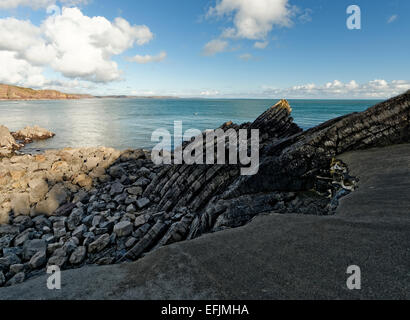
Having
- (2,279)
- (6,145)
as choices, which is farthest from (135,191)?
(6,145)

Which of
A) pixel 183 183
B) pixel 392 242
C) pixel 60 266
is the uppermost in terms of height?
pixel 392 242

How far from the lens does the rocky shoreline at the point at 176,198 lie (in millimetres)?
8789

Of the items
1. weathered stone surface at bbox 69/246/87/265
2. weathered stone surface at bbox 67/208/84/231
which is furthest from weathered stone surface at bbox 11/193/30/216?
weathered stone surface at bbox 69/246/87/265

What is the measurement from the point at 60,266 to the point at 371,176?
42.8ft

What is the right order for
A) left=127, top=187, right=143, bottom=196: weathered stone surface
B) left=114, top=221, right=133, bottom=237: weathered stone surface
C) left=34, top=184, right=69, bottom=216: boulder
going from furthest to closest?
left=127, top=187, right=143, bottom=196: weathered stone surface → left=34, top=184, right=69, bottom=216: boulder → left=114, top=221, right=133, bottom=237: weathered stone surface

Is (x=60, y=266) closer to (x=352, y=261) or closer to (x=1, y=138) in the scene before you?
(x=352, y=261)

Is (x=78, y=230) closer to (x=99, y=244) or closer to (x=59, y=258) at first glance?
(x=59, y=258)

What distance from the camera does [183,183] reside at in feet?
47.2

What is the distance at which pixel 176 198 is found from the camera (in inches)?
547

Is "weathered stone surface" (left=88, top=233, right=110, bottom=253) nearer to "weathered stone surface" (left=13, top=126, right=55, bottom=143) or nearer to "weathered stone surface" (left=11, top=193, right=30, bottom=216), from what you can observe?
"weathered stone surface" (left=11, top=193, right=30, bottom=216)

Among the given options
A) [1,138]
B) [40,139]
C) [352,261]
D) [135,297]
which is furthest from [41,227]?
[40,139]

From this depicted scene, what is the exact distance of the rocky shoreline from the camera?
346 inches

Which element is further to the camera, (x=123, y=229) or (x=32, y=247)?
(x=123, y=229)
